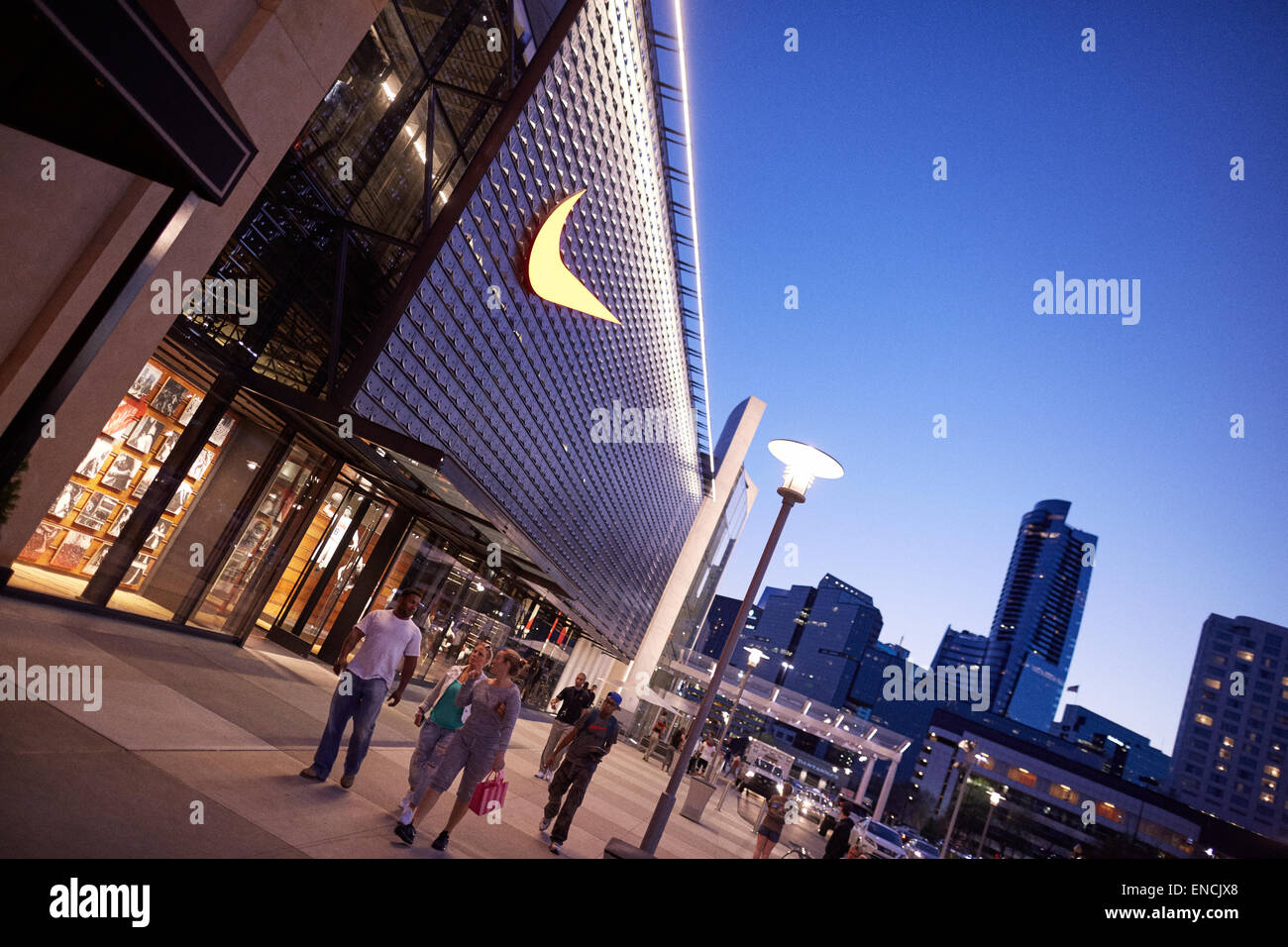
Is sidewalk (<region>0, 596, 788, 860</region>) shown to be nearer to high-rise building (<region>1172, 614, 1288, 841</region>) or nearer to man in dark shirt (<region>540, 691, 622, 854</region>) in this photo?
man in dark shirt (<region>540, 691, 622, 854</region>)

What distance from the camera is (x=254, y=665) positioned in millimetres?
10508

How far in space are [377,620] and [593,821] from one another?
5343 millimetres

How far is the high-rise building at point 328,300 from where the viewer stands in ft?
18.1

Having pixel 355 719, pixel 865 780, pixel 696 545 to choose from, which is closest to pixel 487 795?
pixel 355 719

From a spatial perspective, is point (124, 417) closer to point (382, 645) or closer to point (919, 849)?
point (382, 645)

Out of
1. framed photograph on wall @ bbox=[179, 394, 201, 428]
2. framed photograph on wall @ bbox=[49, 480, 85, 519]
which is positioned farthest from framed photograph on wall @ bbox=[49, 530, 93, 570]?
framed photograph on wall @ bbox=[179, 394, 201, 428]

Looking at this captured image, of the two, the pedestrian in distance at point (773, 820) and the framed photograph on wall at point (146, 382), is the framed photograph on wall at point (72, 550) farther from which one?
the pedestrian in distance at point (773, 820)

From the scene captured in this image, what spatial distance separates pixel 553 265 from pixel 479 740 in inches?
350

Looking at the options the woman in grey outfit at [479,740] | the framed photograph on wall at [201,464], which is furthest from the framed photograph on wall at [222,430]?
the woman in grey outfit at [479,740]

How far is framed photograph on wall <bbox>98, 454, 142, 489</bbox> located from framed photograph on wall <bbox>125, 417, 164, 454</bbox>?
0.16 metres

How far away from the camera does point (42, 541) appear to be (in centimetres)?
841

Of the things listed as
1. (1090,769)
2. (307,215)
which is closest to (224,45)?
(307,215)
